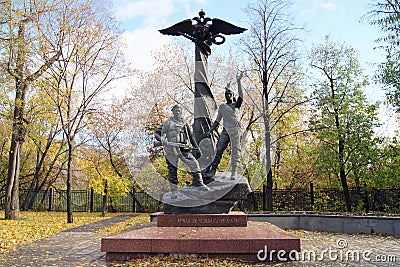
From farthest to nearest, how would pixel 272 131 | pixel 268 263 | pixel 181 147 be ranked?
pixel 272 131
pixel 181 147
pixel 268 263

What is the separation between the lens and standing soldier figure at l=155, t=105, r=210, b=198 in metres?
9.10

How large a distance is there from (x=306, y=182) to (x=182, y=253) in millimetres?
15939

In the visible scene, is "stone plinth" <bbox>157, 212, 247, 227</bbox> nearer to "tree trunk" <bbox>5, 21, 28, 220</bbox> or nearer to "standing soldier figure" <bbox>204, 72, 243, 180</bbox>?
"standing soldier figure" <bbox>204, 72, 243, 180</bbox>

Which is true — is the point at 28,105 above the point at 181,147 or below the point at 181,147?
above

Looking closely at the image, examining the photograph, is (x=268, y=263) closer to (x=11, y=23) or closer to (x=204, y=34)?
(x=204, y=34)

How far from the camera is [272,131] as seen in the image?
1798cm

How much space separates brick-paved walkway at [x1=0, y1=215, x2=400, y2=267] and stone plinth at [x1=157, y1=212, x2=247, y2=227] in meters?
1.49

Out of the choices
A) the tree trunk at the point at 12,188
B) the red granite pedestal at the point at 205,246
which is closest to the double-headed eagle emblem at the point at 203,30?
the red granite pedestal at the point at 205,246

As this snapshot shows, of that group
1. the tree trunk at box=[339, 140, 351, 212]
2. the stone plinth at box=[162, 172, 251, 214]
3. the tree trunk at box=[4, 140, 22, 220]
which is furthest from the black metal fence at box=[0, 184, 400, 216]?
the stone plinth at box=[162, 172, 251, 214]

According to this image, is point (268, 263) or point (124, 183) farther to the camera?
point (124, 183)

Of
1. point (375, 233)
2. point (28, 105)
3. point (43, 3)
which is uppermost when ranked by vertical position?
point (43, 3)

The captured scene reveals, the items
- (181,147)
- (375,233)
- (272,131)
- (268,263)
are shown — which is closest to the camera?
(268,263)

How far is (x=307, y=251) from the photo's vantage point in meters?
7.51

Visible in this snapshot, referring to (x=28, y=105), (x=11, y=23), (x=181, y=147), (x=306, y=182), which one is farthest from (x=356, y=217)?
(x=28, y=105)
